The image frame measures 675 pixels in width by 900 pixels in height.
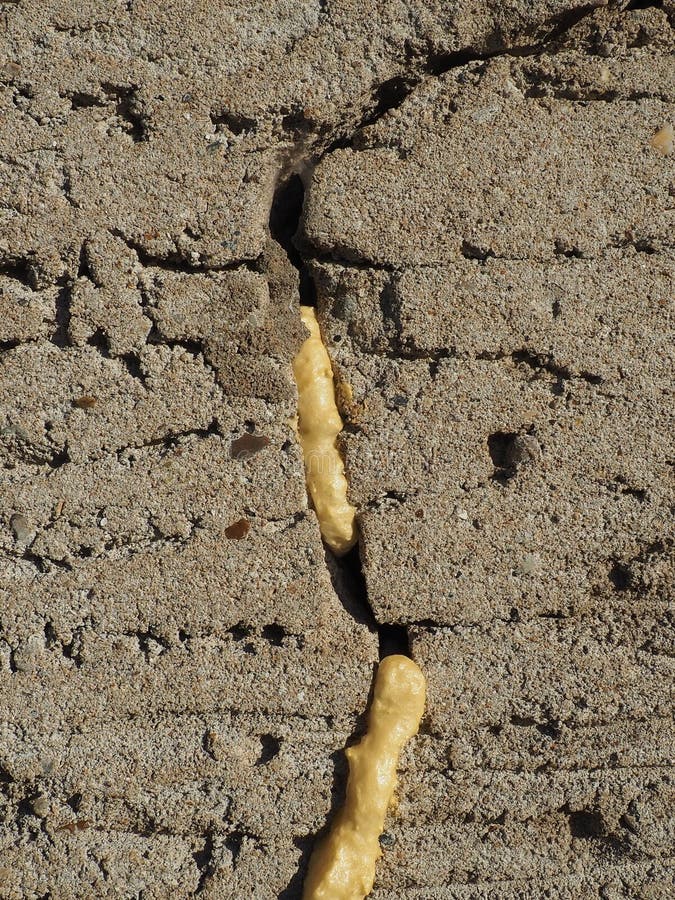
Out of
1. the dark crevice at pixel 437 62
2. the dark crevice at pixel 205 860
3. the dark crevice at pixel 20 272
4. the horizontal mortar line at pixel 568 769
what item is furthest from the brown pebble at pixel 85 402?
the horizontal mortar line at pixel 568 769

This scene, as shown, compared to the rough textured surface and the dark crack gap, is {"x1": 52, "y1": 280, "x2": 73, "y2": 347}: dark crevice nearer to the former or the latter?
the rough textured surface

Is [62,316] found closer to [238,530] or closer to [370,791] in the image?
[238,530]

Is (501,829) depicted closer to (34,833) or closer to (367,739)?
(367,739)

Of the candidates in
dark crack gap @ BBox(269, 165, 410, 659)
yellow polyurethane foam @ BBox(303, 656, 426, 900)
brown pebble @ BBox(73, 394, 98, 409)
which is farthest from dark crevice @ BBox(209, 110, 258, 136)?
yellow polyurethane foam @ BBox(303, 656, 426, 900)

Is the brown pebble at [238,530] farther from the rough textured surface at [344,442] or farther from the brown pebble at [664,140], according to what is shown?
the brown pebble at [664,140]

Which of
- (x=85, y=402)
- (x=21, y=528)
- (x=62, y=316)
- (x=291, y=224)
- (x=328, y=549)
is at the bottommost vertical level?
(x=21, y=528)

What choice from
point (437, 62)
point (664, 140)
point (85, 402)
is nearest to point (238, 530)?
point (85, 402)

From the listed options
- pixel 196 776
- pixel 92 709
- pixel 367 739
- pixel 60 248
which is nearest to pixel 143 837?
pixel 196 776
